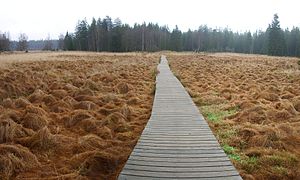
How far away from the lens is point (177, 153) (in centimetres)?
656

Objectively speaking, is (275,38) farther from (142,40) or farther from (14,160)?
(14,160)

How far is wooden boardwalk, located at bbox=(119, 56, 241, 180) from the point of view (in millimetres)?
5549

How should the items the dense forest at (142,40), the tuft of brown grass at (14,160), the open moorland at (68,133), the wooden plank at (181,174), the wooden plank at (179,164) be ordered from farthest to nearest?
the dense forest at (142,40), the open moorland at (68,133), the tuft of brown grass at (14,160), the wooden plank at (179,164), the wooden plank at (181,174)

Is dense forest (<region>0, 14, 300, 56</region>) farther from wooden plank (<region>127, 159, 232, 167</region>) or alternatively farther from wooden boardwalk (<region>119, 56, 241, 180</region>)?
wooden plank (<region>127, 159, 232, 167</region>)

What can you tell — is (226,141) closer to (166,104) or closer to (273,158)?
(273,158)

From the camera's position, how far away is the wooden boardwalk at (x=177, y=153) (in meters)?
5.55

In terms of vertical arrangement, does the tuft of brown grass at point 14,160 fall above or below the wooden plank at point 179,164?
below

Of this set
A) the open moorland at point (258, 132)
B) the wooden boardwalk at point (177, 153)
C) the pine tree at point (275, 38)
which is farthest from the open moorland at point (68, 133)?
the pine tree at point (275, 38)

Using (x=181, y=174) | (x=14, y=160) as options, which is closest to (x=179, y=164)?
(x=181, y=174)

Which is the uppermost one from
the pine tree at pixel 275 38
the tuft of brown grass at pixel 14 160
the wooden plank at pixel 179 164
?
the pine tree at pixel 275 38

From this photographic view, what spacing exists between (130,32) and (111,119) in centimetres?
8266

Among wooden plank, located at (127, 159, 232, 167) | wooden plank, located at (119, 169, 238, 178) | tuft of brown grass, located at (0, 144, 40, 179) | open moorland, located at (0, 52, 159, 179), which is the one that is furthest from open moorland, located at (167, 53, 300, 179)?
tuft of brown grass, located at (0, 144, 40, 179)

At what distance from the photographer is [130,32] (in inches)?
3573

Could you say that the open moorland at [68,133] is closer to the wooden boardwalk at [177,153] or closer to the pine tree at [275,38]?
the wooden boardwalk at [177,153]
